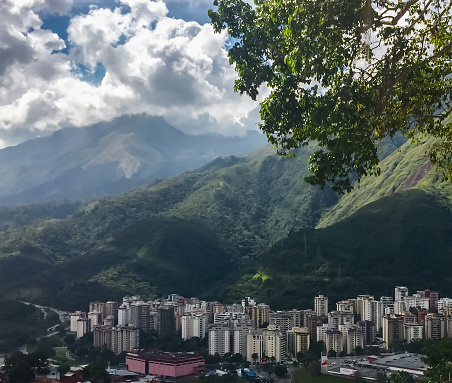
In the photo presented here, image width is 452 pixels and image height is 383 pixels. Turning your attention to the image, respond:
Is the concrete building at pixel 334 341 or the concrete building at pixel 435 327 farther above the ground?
the concrete building at pixel 435 327

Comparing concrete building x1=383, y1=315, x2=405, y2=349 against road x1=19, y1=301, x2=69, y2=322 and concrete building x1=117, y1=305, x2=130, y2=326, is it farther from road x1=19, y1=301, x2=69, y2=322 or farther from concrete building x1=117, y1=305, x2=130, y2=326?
road x1=19, y1=301, x2=69, y2=322

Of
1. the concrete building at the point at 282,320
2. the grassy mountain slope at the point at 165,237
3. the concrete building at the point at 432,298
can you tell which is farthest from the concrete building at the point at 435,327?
the grassy mountain slope at the point at 165,237

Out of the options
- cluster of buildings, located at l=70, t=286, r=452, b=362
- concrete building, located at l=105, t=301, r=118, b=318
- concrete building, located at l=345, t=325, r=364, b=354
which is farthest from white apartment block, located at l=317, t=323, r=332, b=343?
concrete building, located at l=105, t=301, r=118, b=318

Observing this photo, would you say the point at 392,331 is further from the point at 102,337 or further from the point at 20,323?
the point at 20,323

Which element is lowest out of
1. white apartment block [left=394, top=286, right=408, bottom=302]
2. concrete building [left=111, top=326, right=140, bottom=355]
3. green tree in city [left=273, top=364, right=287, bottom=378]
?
green tree in city [left=273, top=364, right=287, bottom=378]

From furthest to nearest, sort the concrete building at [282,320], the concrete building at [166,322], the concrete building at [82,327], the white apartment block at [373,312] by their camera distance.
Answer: the concrete building at [166,322] < the concrete building at [82,327] < the white apartment block at [373,312] < the concrete building at [282,320]

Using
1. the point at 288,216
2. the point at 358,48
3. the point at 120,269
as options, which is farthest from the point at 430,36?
the point at 288,216

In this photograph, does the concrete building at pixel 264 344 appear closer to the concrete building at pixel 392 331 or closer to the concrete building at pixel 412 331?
the concrete building at pixel 392 331
